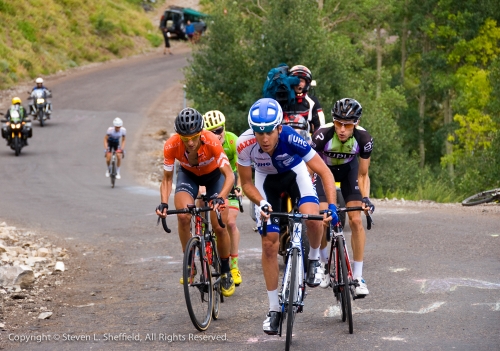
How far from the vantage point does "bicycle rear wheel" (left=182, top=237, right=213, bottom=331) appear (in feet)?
26.0

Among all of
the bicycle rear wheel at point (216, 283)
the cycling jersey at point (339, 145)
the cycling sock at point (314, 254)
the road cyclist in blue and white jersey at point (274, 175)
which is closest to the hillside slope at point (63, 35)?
the cycling jersey at point (339, 145)

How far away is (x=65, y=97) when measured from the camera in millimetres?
41500

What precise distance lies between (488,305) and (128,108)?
3316 cm

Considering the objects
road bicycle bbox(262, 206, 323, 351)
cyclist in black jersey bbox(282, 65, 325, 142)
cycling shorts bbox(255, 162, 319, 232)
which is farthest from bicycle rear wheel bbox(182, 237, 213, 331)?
cyclist in black jersey bbox(282, 65, 325, 142)

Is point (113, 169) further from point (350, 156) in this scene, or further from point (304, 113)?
point (350, 156)

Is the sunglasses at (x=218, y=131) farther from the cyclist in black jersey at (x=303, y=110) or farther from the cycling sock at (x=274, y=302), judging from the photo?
the cycling sock at (x=274, y=302)

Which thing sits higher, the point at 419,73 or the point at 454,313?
the point at 419,73

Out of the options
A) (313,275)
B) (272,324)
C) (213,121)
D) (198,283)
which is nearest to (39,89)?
(213,121)

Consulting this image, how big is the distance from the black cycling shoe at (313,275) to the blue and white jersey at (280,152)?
3.16ft

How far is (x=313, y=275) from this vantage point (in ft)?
26.1

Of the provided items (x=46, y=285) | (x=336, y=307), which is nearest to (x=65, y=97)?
(x=46, y=285)

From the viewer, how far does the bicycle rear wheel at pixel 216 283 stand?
A: 332 inches

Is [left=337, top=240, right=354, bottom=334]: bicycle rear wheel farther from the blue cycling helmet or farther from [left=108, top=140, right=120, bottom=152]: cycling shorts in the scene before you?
[left=108, top=140, right=120, bottom=152]: cycling shorts

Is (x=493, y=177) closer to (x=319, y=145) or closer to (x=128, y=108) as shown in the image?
(x=128, y=108)
